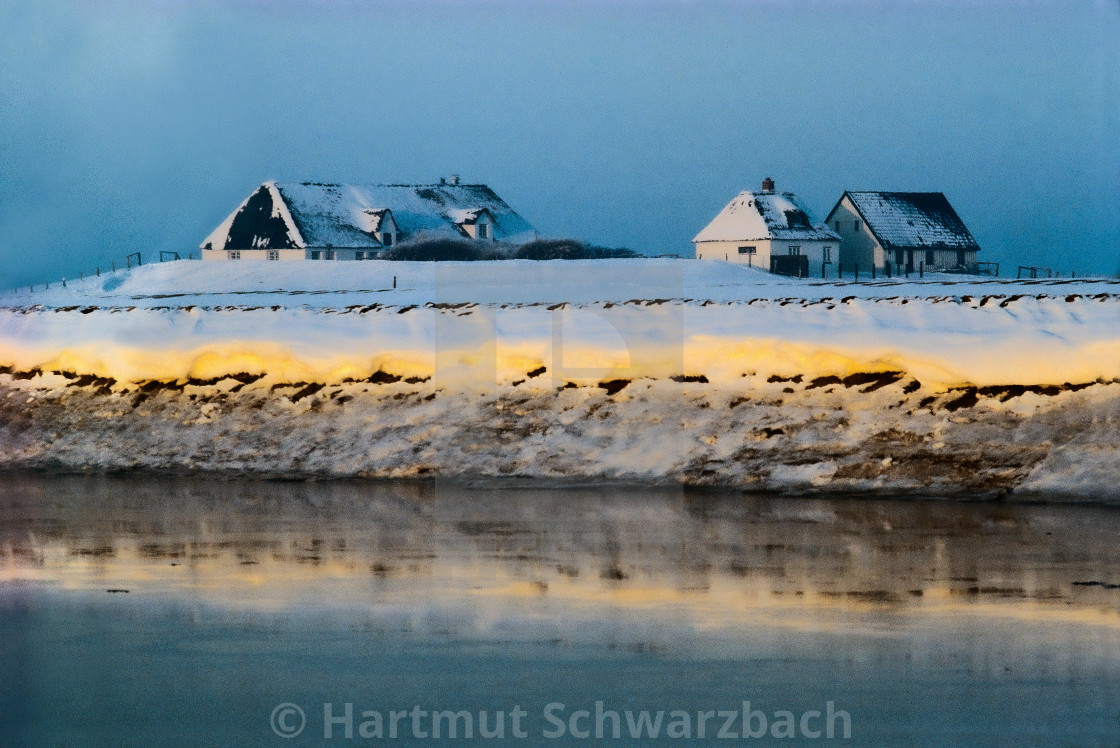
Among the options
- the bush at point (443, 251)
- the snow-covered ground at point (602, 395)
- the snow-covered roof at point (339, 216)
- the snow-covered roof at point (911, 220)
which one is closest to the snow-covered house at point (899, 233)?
the snow-covered roof at point (911, 220)

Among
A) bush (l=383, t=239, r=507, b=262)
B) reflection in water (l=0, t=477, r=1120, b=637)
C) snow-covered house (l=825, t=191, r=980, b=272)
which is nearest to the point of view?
reflection in water (l=0, t=477, r=1120, b=637)

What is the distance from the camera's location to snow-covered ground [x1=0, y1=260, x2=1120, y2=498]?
11.6 metres

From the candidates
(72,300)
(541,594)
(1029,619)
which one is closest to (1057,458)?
(1029,619)

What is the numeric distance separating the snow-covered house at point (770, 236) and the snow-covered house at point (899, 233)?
189 centimetres

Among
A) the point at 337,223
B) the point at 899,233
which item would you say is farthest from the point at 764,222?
the point at 337,223

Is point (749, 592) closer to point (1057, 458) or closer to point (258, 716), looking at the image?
point (258, 716)

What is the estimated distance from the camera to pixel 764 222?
234ft

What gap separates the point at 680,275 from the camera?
53906 millimetres

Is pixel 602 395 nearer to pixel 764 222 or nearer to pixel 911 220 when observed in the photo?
pixel 764 222

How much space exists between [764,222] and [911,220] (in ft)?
32.4

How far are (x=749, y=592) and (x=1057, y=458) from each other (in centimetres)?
452

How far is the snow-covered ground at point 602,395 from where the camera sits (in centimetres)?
1158

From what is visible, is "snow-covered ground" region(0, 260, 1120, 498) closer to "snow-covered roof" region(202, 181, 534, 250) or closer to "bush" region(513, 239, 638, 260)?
"bush" region(513, 239, 638, 260)

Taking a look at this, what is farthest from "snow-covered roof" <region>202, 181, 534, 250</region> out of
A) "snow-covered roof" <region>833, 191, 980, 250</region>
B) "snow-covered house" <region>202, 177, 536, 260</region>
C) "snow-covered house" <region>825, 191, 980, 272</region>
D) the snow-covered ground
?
the snow-covered ground
